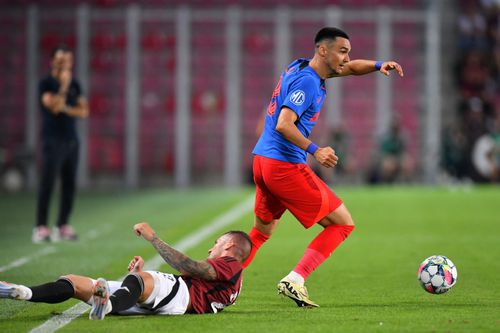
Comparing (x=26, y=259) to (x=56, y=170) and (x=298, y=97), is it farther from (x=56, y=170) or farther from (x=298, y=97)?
(x=298, y=97)

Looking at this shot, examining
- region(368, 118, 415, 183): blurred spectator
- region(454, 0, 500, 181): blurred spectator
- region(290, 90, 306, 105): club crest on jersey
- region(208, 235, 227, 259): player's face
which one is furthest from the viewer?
region(454, 0, 500, 181): blurred spectator

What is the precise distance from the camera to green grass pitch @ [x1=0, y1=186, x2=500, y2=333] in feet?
25.2

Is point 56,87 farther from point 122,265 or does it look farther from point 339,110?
point 339,110

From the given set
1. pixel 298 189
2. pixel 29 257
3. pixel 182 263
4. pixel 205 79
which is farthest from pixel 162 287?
pixel 205 79

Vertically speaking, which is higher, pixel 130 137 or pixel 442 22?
pixel 442 22

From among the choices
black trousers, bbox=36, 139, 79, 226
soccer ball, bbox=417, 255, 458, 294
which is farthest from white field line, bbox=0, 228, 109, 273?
soccer ball, bbox=417, 255, 458, 294

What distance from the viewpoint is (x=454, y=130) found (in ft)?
104

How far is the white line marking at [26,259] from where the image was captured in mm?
11459

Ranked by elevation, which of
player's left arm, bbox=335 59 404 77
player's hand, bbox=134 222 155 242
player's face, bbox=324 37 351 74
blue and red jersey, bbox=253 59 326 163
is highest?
player's face, bbox=324 37 351 74

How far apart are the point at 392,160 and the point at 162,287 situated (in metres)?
25.1

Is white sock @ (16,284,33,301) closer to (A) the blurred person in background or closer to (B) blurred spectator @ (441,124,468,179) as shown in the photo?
(A) the blurred person in background

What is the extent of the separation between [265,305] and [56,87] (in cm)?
656

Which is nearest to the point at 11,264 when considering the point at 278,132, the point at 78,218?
the point at 278,132

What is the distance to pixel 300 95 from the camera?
8477mm
